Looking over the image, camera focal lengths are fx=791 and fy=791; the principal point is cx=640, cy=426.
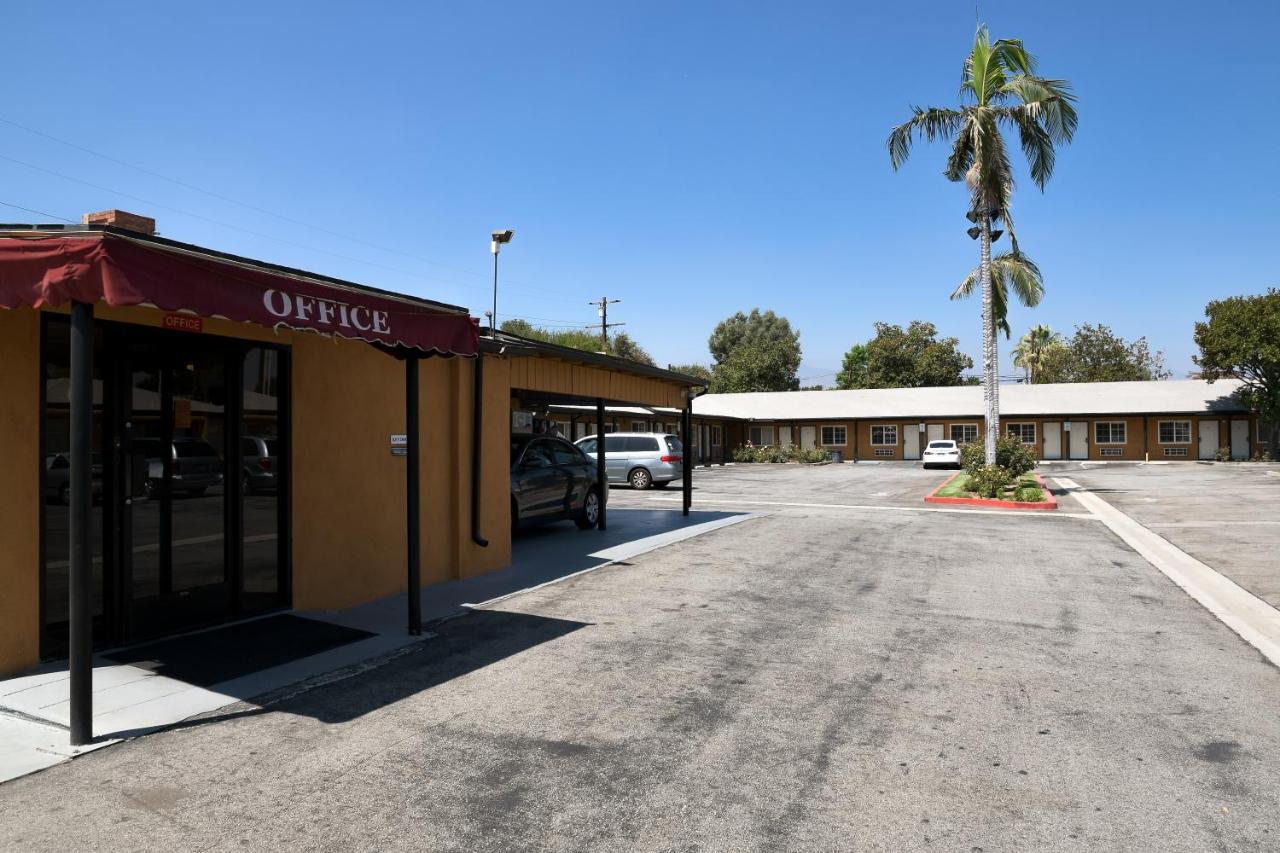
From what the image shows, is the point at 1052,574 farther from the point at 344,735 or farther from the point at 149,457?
the point at 149,457

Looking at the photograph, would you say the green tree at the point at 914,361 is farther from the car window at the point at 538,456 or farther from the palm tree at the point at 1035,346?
the car window at the point at 538,456

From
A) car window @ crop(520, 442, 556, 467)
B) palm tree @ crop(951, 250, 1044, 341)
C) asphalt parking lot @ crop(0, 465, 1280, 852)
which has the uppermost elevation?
palm tree @ crop(951, 250, 1044, 341)

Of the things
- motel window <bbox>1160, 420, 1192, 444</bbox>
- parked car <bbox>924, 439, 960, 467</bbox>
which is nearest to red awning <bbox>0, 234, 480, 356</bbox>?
parked car <bbox>924, 439, 960, 467</bbox>

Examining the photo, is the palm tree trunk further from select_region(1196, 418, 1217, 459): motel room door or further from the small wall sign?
select_region(1196, 418, 1217, 459): motel room door

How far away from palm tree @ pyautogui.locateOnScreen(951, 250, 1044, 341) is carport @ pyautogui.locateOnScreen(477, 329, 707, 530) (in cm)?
1172

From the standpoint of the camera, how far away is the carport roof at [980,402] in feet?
137

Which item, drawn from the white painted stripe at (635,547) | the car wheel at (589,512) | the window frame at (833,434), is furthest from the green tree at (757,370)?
the car wheel at (589,512)

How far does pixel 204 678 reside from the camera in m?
5.40

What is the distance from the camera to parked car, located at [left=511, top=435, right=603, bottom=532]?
38.9ft

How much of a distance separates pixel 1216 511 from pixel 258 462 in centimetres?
1849

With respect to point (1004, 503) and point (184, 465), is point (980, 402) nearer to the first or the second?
point (1004, 503)

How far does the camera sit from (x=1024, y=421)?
1761 inches

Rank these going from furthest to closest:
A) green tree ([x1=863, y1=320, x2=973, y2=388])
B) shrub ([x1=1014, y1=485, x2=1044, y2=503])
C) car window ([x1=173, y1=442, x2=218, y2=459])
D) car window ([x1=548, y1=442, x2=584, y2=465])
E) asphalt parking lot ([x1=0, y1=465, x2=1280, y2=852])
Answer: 1. green tree ([x1=863, y1=320, x2=973, y2=388])
2. shrub ([x1=1014, y1=485, x2=1044, y2=503])
3. car window ([x1=548, y1=442, x2=584, y2=465])
4. car window ([x1=173, y1=442, x2=218, y2=459])
5. asphalt parking lot ([x1=0, y1=465, x2=1280, y2=852])

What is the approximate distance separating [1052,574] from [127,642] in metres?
9.81
